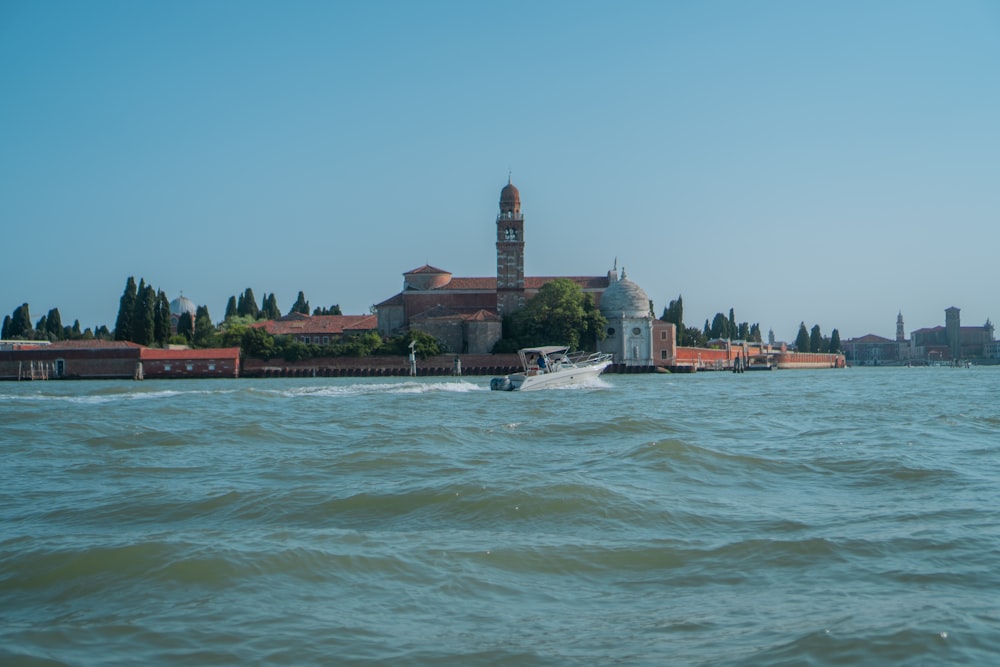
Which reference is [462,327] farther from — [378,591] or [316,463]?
[378,591]

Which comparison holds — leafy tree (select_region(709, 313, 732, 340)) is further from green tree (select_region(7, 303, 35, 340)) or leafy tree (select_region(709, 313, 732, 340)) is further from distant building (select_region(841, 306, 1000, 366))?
green tree (select_region(7, 303, 35, 340))

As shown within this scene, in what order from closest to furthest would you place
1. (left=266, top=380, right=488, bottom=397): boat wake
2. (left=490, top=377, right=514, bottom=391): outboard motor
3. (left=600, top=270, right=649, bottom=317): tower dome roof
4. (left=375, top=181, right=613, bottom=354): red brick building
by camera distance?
(left=266, top=380, right=488, bottom=397): boat wake
(left=490, top=377, right=514, bottom=391): outboard motor
(left=375, top=181, right=613, bottom=354): red brick building
(left=600, top=270, right=649, bottom=317): tower dome roof

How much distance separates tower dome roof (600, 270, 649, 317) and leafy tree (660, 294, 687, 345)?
8864mm

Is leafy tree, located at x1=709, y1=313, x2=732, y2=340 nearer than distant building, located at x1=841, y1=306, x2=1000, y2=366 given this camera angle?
Yes

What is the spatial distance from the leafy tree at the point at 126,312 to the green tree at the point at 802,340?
5110 centimetres

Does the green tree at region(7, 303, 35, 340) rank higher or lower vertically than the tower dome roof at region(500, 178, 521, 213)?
lower

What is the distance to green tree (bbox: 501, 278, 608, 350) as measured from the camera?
44.0 meters

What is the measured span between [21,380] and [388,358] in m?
16.1

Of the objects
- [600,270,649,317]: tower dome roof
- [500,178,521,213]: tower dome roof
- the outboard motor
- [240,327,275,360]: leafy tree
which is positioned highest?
[500,178,521,213]: tower dome roof

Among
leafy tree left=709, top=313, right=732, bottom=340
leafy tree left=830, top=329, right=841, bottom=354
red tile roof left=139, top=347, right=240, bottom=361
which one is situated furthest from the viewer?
leafy tree left=830, top=329, right=841, bottom=354

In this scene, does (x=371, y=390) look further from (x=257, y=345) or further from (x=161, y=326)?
(x=161, y=326)

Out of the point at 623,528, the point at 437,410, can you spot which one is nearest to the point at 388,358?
the point at 437,410

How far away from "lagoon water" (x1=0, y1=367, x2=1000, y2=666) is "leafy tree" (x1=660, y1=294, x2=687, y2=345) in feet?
154

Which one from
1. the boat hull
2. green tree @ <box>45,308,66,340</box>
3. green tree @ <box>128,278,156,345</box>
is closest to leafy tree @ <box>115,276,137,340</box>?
green tree @ <box>128,278,156,345</box>
